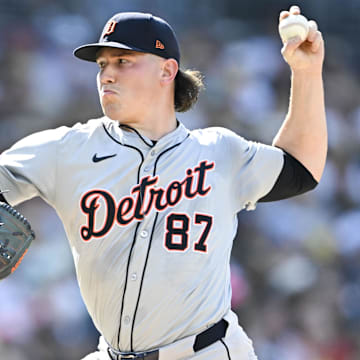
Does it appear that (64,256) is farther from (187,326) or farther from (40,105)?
(187,326)

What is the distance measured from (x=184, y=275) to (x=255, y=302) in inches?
140

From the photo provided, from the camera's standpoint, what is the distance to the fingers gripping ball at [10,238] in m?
2.17

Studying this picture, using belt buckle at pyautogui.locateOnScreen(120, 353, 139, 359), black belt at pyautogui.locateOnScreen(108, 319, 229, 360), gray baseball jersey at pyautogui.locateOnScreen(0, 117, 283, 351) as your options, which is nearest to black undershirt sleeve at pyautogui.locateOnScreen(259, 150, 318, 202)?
gray baseball jersey at pyautogui.locateOnScreen(0, 117, 283, 351)

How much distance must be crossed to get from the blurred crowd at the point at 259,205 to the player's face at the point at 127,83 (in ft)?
10.2

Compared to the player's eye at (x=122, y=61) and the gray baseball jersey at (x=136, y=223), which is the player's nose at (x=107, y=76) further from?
the gray baseball jersey at (x=136, y=223)

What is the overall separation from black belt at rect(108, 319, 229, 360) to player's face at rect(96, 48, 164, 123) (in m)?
0.73

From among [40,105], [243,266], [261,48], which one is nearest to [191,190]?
[243,266]

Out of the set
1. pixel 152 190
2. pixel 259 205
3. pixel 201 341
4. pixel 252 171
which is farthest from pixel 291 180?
pixel 259 205

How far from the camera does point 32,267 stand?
543 cm

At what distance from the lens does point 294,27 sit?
244 cm

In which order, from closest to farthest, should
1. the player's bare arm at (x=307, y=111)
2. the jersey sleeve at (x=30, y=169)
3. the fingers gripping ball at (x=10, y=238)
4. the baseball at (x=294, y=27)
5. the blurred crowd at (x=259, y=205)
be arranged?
the fingers gripping ball at (x=10, y=238) < the jersey sleeve at (x=30, y=169) < the baseball at (x=294, y=27) < the player's bare arm at (x=307, y=111) < the blurred crowd at (x=259, y=205)

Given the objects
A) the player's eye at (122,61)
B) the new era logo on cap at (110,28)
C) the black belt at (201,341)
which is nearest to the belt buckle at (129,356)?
the black belt at (201,341)

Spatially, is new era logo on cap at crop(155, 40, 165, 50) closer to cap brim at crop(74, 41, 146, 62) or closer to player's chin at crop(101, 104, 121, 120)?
cap brim at crop(74, 41, 146, 62)

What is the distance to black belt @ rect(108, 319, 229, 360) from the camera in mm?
2322
